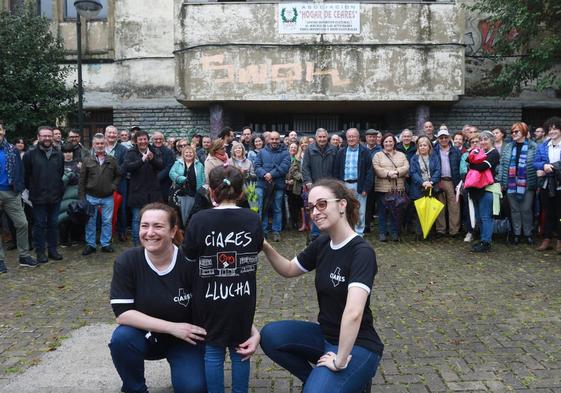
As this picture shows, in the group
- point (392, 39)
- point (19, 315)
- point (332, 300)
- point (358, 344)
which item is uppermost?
point (392, 39)

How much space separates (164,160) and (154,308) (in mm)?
6563

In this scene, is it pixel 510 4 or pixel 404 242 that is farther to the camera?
pixel 510 4

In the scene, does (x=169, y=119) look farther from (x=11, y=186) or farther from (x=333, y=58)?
(x=11, y=186)

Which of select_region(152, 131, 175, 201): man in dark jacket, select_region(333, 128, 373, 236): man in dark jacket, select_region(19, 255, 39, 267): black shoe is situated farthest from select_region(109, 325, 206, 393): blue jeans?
select_region(152, 131, 175, 201): man in dark jacket

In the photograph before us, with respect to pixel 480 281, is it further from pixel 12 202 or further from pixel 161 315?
pixel 12 202

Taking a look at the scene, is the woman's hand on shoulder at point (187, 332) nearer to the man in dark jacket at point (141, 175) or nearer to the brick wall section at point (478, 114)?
the man in dark jacket at point (141, 175)

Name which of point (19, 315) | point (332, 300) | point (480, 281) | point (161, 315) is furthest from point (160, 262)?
point (480, 281)

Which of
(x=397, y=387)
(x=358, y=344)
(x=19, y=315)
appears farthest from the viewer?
(x=19, y=315)

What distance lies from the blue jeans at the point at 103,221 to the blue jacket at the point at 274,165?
2661mm

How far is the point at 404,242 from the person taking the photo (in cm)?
957

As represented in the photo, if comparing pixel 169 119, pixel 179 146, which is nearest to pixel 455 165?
pixel 179 146

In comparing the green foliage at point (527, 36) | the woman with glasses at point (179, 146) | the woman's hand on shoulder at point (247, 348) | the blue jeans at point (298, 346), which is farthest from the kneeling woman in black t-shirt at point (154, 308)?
the green foliage at point (527, 36)

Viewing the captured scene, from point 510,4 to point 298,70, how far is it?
17.6ft

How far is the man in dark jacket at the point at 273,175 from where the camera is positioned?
33.0 feet
